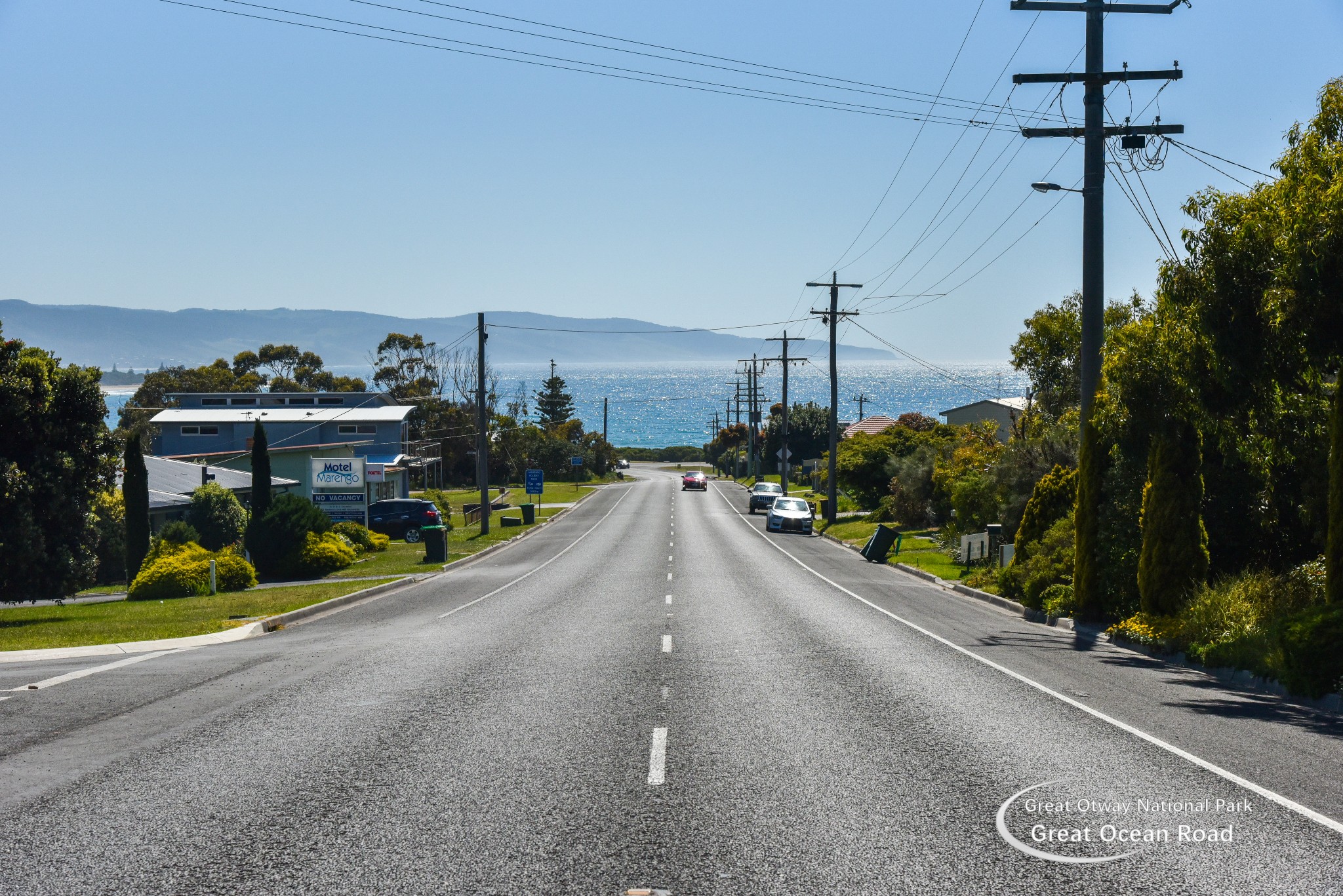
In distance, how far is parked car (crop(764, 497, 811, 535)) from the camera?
5041cm

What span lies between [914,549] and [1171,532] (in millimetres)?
22146

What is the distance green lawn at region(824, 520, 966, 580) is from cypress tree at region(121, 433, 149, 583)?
23.5 meters

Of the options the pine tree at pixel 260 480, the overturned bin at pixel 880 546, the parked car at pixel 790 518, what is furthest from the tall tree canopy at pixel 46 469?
the parked car at pixel 790 518

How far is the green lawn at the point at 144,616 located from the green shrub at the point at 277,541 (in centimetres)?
398

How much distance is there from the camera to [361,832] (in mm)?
6711

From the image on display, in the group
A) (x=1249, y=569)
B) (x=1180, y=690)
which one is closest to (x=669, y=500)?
(x=1249, y=569)

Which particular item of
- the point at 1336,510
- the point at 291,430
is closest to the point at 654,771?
the point at 1336,510

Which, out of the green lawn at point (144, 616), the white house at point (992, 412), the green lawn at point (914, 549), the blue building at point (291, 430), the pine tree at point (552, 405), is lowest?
the green lawn at point (144, 616)

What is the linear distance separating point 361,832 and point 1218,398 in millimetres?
13651

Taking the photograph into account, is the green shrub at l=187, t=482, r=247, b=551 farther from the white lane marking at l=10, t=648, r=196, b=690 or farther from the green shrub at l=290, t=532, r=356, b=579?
the white lane marking at l=10, t=648, r=196, b=690

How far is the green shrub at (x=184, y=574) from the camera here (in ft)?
94.1

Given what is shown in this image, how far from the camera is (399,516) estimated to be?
48812mm

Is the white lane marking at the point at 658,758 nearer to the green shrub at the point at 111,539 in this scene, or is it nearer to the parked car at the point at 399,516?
the green shrub at the point at 111,539

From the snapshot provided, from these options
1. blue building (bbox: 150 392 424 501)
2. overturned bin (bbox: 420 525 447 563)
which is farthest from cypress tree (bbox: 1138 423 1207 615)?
blue building (bbox: 150 392 424 501)
